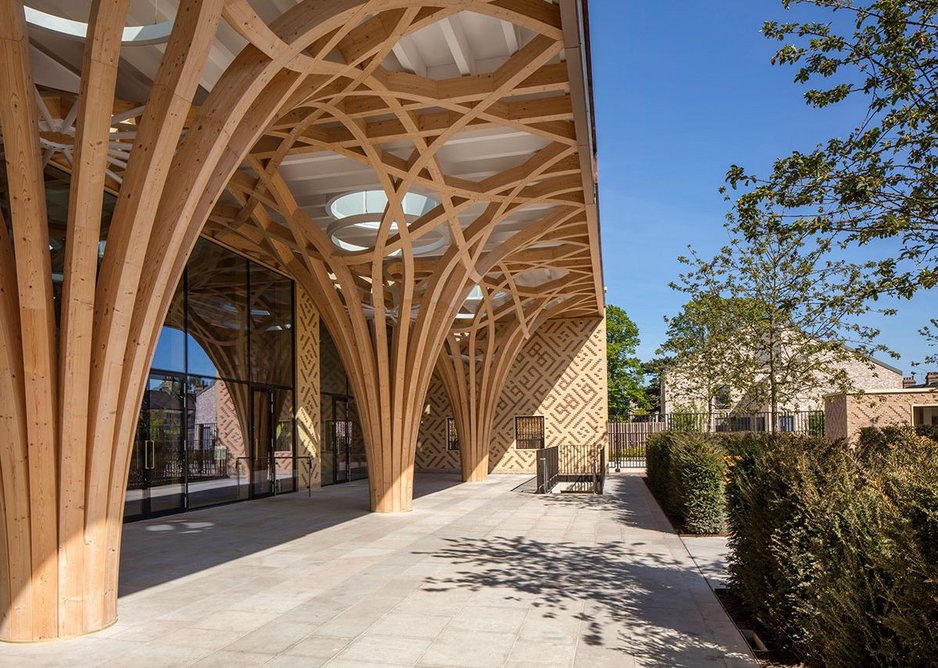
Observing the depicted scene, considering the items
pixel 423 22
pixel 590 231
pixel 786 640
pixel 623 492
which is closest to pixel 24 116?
pixel 423 22

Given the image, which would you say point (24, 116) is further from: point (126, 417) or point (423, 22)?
point (423, 22)

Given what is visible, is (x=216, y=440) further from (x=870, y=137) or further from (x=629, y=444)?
(x=629, y=444)

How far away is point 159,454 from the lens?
11438 mm

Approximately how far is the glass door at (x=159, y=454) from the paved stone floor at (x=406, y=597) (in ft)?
1.66

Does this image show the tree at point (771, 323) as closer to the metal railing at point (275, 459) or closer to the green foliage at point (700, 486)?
the green foliage at point (700, 486)

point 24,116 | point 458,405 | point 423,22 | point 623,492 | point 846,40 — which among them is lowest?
point 623,492

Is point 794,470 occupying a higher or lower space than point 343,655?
higher

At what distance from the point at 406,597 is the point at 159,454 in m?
6.90

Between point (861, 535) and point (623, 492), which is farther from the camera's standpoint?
point (623, 492)

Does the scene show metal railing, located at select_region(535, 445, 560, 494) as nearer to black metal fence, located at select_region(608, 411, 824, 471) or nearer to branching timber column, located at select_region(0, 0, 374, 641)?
black metal fence, located at select_region(608, 411, 824, 471)

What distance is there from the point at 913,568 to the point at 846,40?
415cm

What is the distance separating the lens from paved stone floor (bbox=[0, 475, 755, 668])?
4.67 m

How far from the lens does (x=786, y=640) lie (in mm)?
4648

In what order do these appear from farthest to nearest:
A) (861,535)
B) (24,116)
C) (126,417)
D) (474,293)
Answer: (474,293) < (126,417) < (24,116) < (861,535)
